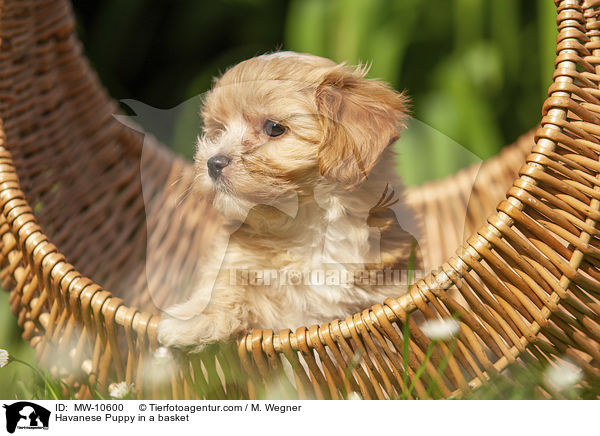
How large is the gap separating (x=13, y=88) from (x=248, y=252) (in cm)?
74

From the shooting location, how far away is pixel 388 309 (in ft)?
2.96

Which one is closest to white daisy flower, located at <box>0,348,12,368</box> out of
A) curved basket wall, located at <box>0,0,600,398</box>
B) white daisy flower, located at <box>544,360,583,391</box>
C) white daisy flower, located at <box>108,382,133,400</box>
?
curved basket wall, located at <box>0,0,600,398</box>

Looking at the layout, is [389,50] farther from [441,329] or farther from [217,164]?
[441,329]

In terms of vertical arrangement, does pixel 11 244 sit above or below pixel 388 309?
below

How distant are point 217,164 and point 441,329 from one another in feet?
1.57

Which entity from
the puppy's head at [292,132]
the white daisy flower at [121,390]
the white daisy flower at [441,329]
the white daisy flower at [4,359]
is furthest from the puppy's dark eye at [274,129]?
the white daisy flower at [4,359]

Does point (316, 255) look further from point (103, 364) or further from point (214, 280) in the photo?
point (103, 364)

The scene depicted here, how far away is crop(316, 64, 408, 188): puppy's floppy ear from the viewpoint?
978mm

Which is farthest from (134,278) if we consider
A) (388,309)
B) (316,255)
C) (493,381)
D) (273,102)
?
(493,381)

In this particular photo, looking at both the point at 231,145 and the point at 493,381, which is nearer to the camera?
the point at 493,381

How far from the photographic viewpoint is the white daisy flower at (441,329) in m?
0.90
